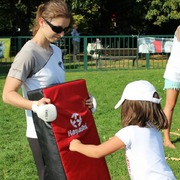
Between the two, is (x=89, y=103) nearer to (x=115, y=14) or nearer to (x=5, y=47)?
(x=5, y=47)

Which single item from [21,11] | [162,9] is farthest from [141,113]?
[21,11]

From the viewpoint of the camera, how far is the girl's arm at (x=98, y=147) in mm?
2748

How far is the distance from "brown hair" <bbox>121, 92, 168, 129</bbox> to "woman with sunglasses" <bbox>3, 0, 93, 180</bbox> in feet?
1.40

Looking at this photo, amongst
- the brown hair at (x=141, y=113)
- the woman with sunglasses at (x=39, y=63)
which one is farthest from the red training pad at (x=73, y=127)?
the brown hair at (x=141, y=113)

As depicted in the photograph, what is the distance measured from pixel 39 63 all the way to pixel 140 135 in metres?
0.83

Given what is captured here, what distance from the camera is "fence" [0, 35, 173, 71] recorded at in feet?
52.6

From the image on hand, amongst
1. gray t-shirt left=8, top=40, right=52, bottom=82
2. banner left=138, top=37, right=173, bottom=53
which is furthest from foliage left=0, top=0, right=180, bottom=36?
gray t-shirt left=8, top=40, right=52, bottom=82

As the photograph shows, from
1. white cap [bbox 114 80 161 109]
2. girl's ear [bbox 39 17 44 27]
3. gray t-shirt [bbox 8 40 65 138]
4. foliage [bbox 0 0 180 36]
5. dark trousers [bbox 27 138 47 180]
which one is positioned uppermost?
foliage [bbox 0 0 180 36]

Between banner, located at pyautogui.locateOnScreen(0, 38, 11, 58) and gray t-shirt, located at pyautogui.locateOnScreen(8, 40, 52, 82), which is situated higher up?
gray t-shirt, located at pyautogui.locateOnScreen(8, 40, 52, 82)

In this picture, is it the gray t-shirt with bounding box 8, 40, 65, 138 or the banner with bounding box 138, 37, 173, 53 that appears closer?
the gray t-shirt with bounding box 8, 40, 65, 138

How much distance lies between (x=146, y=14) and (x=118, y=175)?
2202 centimetres

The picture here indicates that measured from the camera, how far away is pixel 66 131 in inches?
115

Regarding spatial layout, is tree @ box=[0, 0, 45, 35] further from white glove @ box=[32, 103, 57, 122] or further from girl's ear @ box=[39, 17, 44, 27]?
white glove @ box=[32, 103, 57, 122]

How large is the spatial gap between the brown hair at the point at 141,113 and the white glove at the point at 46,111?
0.46 metres
